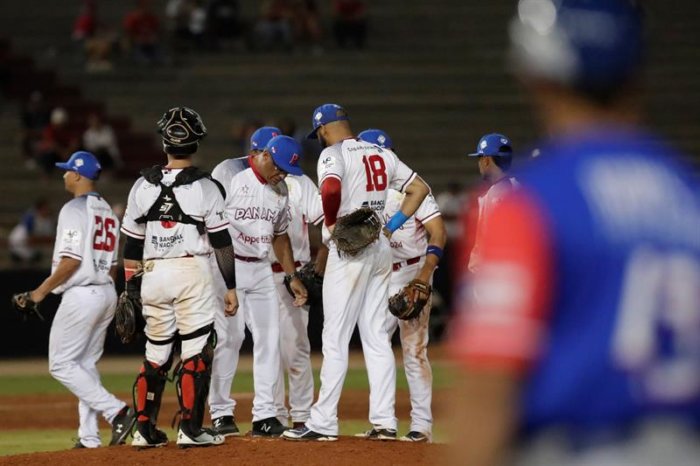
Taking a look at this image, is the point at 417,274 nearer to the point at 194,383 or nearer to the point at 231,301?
the point at 231,301

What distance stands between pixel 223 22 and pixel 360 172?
19.6 m

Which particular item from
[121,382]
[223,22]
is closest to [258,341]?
[121,382]

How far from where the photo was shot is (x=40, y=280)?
1909 centimetres

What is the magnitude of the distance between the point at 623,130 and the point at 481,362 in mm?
592

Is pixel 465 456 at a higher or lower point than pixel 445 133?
lower

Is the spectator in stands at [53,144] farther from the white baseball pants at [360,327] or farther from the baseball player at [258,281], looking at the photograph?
the white baseball pants at [360,327]

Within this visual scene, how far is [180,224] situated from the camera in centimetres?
883

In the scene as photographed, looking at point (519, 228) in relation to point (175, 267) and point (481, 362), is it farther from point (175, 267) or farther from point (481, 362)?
point (175, 267)

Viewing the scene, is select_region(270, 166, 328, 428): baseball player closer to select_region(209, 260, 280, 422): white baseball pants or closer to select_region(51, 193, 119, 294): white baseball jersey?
select_region(209, 260, 280, 422): white baseball pants

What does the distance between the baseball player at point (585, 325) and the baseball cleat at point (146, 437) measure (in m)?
6.68

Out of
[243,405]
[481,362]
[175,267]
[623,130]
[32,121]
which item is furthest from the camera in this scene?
[32,121]

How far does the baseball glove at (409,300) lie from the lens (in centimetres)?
959

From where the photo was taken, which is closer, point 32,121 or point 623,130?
point 623,130

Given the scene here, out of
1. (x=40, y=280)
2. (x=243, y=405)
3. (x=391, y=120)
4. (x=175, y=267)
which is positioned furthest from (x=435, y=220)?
(x=391, y=120)
